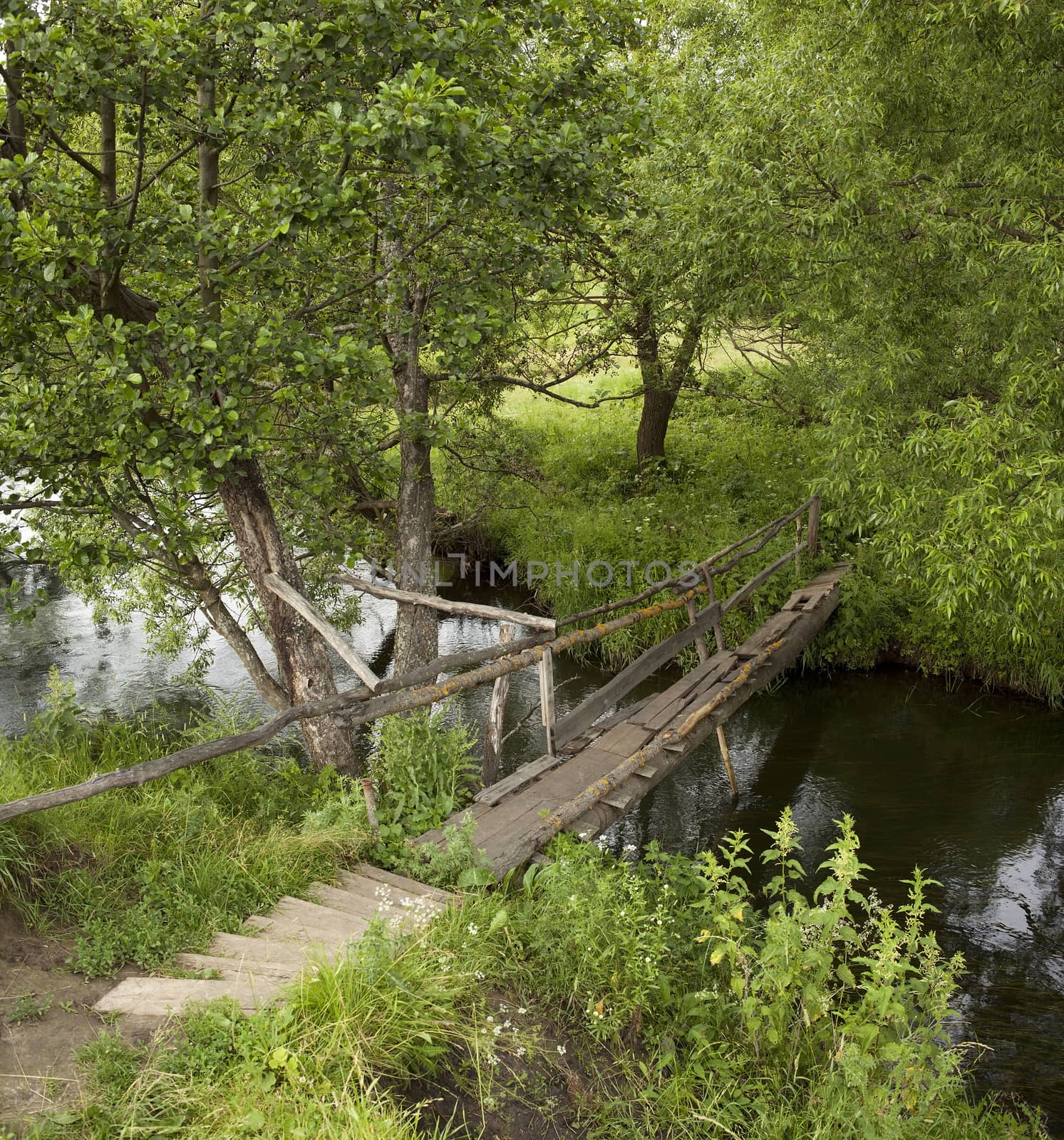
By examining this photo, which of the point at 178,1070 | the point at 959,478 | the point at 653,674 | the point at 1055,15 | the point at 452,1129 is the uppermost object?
the point at 1055,15

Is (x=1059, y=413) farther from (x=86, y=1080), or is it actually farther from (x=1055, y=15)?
(x=86, y=1080)

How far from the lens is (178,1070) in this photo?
11.8ft

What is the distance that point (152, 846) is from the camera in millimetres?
5246

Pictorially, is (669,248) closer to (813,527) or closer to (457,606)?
(457,606)

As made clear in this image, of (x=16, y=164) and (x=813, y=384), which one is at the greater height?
(x=16, y=164)

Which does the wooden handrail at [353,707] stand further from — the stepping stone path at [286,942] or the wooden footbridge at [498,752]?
the stepping stone path at [286,942]

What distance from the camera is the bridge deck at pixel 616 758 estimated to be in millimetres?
6199

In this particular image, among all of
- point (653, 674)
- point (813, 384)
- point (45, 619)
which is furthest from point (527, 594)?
point (45, 619)

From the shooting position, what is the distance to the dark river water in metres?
6.75

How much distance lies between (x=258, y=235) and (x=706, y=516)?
10451 mm

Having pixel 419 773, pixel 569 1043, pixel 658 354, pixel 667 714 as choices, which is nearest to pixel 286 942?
pixel 569 1043

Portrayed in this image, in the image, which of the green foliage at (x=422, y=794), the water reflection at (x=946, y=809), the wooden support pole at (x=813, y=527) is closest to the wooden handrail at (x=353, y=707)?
the green foliage at (x=422, y=794)

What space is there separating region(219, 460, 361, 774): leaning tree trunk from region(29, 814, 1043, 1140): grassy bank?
2.62 meters

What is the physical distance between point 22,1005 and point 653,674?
10063 mm
